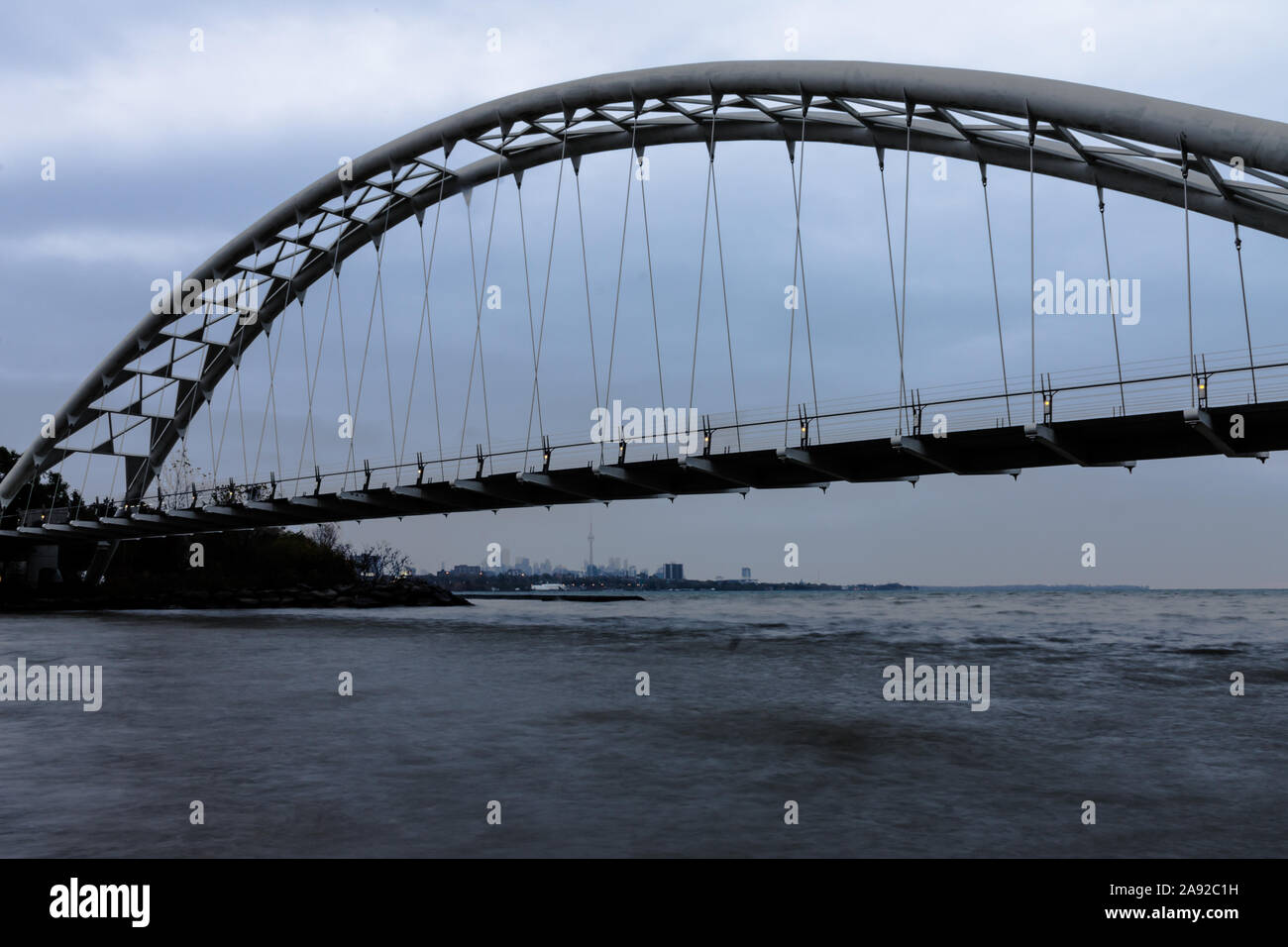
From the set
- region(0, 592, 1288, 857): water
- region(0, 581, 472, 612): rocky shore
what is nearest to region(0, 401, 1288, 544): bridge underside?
region(0, 592, 1288, 857): water

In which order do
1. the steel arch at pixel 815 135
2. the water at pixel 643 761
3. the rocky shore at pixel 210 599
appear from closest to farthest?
the water at pixel 643 761
the steel arch at pixel 815 135
the rocky shore at pixel 210 599

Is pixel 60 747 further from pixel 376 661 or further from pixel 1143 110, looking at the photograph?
pixel 1143 110

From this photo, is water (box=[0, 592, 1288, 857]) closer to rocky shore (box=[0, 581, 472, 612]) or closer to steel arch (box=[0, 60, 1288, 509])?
steel arch (box=[0, 60, 1288, 509])

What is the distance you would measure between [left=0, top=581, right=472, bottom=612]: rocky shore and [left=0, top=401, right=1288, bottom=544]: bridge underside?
716 centimetres

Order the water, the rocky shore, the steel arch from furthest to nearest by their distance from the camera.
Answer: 1. the rocky shore
2. the steel arch
3. the water

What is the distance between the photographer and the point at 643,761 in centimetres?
1190

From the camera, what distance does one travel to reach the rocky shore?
56125 millimetres

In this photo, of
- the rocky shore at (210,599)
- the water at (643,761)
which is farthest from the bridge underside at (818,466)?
the rocky shore at (210,599)

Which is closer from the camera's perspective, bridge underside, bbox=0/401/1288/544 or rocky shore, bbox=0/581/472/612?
bridge underside, bbox=0/401/1288/544

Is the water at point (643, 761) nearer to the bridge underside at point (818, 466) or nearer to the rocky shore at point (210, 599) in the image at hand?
the bridge underside at point (818, 466)

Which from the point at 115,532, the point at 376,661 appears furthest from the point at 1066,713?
the point at 115,532

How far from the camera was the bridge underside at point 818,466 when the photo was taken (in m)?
23.6

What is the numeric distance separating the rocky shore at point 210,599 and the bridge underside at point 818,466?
7.16 meters

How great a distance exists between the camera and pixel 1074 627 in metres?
43.2
